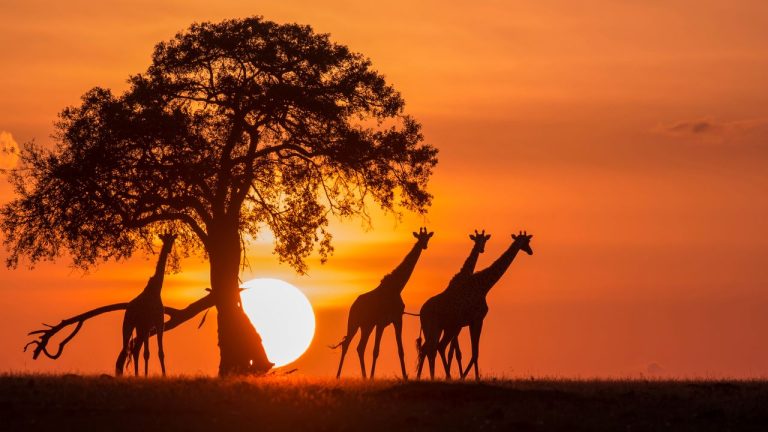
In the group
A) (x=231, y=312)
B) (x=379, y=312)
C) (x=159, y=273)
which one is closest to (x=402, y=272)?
(x=379, y=312)

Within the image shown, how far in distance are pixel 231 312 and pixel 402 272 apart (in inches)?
241

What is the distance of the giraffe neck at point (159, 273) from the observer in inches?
1731

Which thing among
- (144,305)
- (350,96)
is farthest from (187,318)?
(350,96)

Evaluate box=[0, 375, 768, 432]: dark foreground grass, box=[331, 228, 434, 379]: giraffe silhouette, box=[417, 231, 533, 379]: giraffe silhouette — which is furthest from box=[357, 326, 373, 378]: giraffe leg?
box=[0, 375, 768, 432]: dark foreground grass

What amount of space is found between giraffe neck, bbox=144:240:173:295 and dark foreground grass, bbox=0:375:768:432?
954cm

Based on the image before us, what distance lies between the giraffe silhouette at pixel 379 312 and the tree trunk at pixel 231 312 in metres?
2.93

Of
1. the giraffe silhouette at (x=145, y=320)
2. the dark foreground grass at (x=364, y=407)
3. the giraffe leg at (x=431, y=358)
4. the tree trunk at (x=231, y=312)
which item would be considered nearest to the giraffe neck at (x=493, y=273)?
the giraffe leg at (x=431, y=358)

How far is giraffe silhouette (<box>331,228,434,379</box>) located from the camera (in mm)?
43062

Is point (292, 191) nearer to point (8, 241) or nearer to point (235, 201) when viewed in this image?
point (235, 201)

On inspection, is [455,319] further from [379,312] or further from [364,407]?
[364,407]

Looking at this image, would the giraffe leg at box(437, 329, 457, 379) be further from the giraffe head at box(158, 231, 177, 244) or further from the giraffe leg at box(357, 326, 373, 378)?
the giraffe head at box(158, 231, 177, 244)

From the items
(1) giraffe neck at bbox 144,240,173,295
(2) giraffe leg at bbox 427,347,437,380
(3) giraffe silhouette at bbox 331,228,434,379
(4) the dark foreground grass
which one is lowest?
(4) the dark foreground grass

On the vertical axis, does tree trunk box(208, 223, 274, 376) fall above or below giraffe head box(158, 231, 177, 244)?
→ below

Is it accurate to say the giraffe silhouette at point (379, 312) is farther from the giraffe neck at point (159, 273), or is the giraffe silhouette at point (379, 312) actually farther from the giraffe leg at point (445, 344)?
the giraffe neck at point (159, 273)
